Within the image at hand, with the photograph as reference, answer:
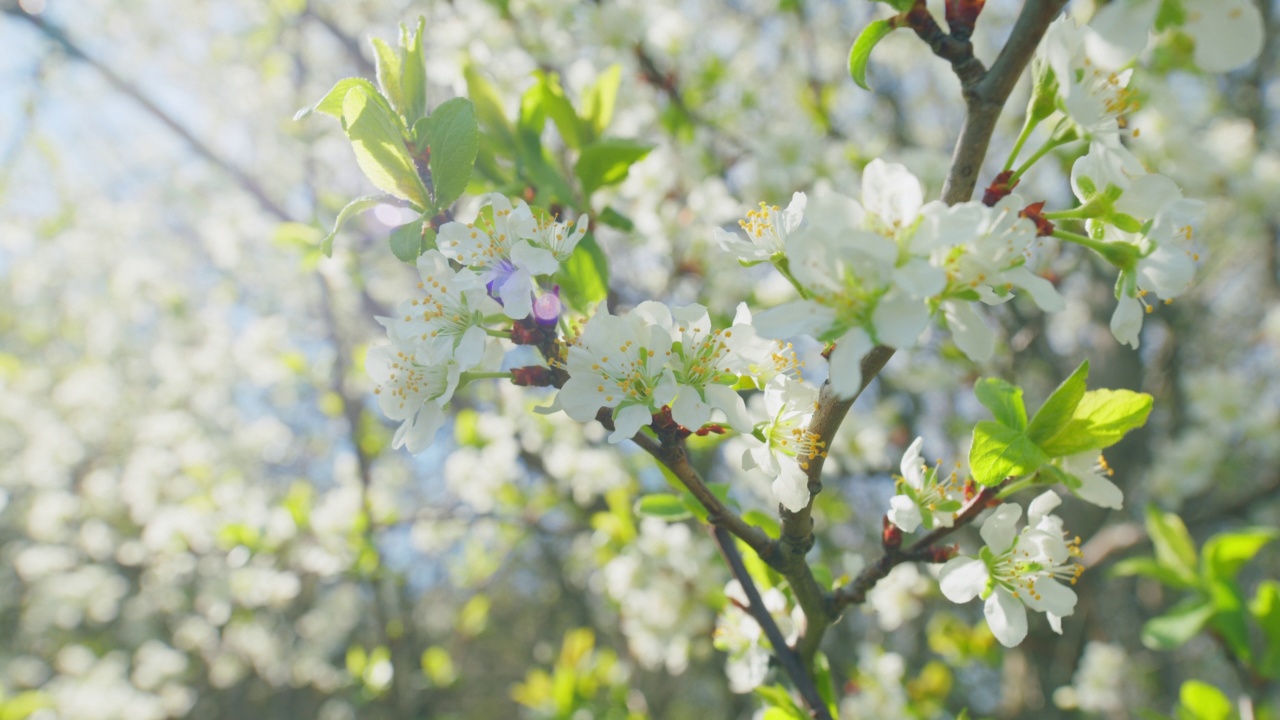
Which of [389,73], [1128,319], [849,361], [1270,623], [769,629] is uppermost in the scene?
[389,73]

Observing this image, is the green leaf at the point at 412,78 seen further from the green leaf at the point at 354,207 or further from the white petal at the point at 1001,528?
the white petal at the point at 1001,528

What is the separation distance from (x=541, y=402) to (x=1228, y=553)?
7.90 feet

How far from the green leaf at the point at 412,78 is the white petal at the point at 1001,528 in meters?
0.99

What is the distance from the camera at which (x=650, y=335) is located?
36.8 inches

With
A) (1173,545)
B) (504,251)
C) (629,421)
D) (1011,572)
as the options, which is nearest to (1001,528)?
(1011,572)

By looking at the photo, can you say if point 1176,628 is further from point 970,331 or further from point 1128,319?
point 970,331

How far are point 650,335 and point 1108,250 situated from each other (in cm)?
55

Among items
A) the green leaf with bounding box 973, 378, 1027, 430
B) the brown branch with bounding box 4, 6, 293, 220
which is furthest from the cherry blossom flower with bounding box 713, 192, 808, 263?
the brown branch with bounding box 4, 6, 293, 220

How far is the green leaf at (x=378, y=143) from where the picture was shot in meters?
0.93

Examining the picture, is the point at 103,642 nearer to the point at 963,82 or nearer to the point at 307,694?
the point at 307,694

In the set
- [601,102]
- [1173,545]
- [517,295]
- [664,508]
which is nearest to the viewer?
[517,295]

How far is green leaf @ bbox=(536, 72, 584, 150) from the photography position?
163cm

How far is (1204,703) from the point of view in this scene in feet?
5.57

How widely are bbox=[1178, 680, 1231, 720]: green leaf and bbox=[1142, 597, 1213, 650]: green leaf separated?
10cm
